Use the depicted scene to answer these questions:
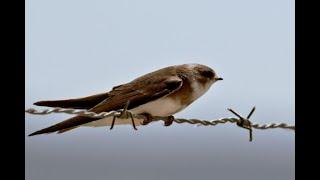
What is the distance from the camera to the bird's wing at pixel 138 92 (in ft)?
16.4

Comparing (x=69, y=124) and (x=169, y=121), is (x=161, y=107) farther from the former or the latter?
(x=69, y=124)


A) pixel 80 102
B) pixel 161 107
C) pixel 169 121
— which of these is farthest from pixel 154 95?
pixel 80 102

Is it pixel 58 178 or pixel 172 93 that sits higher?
pixel 172 93

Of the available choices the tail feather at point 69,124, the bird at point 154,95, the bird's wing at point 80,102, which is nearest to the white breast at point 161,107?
the bird at point 154,95

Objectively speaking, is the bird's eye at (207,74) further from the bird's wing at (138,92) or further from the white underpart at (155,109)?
the white underpart at (155,109)

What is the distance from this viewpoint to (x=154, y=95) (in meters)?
5.21

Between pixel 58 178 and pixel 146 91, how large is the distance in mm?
8594

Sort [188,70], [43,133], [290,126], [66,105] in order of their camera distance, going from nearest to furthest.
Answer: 1. [290,126]
2. [43,133]
3. [66,105]
4. [188,70]

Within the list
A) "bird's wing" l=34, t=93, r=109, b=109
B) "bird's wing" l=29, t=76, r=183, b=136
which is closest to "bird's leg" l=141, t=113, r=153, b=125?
"bird's wing" l=29, t=76, r=183, b=136

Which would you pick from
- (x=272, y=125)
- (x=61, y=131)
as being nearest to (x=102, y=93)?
(x=61, y=131)

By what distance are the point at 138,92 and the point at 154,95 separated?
5.6 inches

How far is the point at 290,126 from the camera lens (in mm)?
3955

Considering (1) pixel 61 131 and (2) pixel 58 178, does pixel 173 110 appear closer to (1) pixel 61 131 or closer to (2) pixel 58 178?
(1) pixel 61 131

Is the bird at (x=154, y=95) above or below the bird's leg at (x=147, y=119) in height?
above
